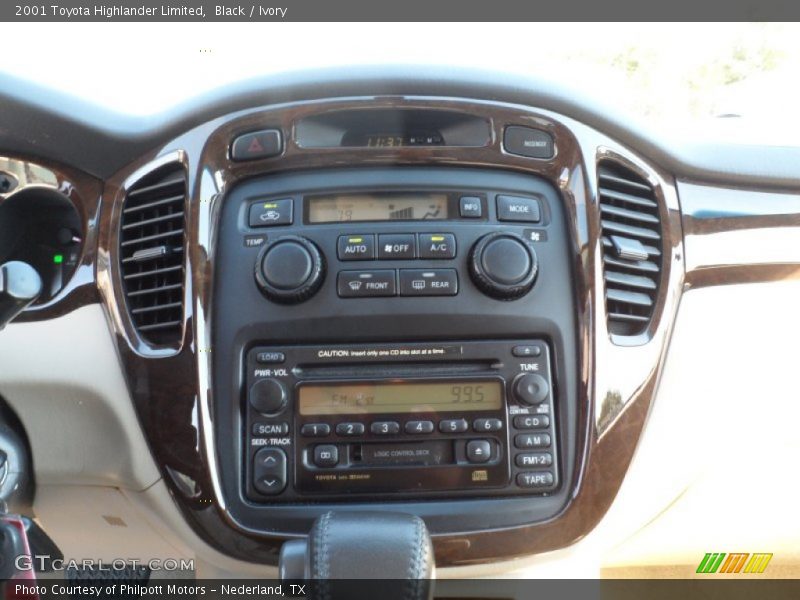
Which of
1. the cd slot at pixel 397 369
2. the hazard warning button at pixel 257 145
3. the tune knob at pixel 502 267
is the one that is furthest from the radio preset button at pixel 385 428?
the hazard warning button at pixel 257 145

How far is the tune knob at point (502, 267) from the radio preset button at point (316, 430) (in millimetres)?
429

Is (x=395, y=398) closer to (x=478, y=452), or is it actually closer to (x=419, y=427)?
(x=419, y=427)

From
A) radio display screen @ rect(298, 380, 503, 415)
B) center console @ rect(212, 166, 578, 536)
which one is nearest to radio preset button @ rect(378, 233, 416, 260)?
center console @ rect(212, 166, 578, 536)

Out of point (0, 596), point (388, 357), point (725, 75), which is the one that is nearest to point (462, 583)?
point (388, 357)

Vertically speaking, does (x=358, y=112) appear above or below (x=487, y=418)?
above

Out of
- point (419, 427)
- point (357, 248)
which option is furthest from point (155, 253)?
point (419, 427)

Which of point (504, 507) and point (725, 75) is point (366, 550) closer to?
point (504, 507)

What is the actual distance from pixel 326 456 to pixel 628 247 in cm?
78

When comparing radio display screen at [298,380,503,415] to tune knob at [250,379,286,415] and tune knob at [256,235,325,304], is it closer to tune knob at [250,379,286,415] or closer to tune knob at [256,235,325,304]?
tune knob at [250,379,286,415]

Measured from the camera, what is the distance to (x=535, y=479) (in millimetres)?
1673

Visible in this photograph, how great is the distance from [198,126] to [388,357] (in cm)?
65

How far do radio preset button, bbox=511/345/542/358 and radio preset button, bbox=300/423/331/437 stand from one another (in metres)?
0.41

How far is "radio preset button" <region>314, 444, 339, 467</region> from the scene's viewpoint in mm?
1654

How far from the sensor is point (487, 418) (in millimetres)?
1669
